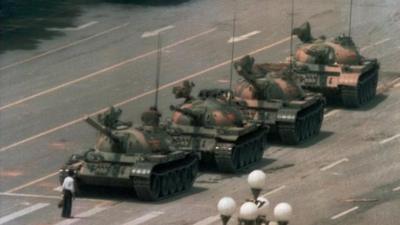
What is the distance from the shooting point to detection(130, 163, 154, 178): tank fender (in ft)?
194

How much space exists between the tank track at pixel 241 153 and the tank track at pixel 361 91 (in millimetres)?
9185

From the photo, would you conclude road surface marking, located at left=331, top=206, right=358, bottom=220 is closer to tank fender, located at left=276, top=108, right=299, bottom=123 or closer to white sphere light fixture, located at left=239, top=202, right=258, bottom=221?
tank fender, located at left=276, top=108, right=299, bottom=123

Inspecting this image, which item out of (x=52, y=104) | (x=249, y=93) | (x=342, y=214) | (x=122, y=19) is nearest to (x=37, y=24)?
(x=122, y=19)

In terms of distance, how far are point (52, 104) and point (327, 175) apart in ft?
51.3

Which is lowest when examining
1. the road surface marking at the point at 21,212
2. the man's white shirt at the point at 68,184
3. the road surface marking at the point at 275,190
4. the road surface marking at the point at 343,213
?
the road surface marking at the point at 275,190

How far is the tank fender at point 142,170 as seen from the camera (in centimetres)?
5912

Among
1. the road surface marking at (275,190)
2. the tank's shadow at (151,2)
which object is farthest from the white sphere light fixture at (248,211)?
the tank's shadow at (151,2)

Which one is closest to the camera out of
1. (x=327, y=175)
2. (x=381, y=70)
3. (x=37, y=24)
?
(x=327, y=175)

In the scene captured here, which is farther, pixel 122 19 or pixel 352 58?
pixel 122 19

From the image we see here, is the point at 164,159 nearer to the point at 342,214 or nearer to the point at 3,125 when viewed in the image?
the point at 342,214

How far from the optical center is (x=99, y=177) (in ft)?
196

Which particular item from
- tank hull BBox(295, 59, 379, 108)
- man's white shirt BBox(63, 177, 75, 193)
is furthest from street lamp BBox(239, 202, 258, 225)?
tank hull BBox(295, 59, 379, 108)

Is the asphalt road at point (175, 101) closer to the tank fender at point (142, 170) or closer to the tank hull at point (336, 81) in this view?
the tank hull at point (336, 81)

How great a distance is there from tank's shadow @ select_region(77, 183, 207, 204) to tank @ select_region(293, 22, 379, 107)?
1452cm
